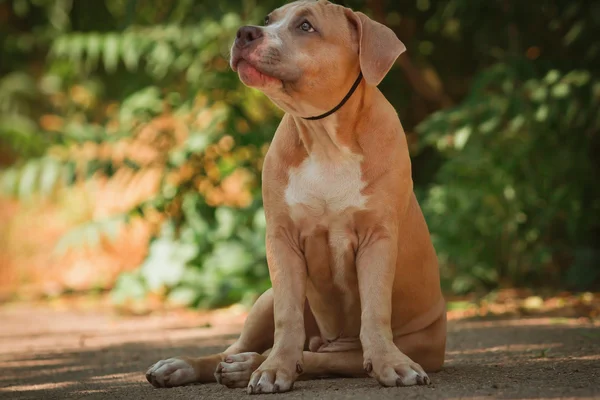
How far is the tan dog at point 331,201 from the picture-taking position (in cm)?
374

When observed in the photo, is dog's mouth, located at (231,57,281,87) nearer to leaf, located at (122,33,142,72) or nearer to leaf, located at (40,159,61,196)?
leaf, located at (40,159,61,196)

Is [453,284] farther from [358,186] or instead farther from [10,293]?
[10,293]

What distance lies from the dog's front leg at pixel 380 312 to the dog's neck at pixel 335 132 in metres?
0.40

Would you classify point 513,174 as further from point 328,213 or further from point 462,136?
point 328,213

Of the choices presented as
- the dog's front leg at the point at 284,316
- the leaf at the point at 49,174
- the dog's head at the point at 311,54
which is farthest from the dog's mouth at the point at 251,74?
the leaf at the point at 49,174

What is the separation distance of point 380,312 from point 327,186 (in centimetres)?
60

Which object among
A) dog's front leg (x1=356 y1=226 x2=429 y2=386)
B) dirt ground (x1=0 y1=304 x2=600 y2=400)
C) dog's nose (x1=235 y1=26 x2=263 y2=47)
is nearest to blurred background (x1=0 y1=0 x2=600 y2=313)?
dirt ground (x1=0 y1=304 x2=600 y2=400)

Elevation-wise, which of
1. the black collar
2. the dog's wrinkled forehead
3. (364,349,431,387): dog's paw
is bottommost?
(364,349,431,387): dog's paw

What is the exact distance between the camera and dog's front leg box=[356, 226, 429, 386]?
353cm

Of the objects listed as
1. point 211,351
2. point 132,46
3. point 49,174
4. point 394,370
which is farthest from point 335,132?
point 132,46

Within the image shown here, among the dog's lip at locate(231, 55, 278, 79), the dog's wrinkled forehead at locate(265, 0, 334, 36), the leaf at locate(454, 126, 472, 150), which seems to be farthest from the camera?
the leaf at locate(454, 126, 472, 150)

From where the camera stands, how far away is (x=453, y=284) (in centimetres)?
814

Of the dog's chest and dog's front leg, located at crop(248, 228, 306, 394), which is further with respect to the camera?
the dog's chest

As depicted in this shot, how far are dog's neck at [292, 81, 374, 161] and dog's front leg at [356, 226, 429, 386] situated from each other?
40 cm
